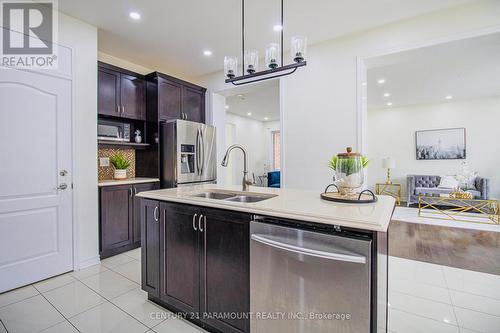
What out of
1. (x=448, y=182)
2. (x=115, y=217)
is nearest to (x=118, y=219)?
(x=115, y=217)

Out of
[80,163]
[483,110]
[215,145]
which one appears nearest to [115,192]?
[80,163]

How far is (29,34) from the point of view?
96.1 inches

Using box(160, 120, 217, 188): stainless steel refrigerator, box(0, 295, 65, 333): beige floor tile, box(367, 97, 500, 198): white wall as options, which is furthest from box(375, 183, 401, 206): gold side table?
box(0, 295, 65, 333): beige floor tile

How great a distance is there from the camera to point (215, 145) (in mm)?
4402

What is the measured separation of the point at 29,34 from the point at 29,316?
2.69 metres

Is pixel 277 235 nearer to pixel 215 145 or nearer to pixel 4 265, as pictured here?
pixel 4 265

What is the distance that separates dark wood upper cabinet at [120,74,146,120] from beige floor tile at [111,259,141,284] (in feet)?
6.84

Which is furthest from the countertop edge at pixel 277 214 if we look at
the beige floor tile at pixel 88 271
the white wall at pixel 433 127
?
the white wall at pixel 433 127

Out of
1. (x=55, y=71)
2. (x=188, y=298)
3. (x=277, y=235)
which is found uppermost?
(x=55, y=71)

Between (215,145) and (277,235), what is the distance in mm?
3272

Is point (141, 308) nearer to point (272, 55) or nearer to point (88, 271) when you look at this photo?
point (88, 271)

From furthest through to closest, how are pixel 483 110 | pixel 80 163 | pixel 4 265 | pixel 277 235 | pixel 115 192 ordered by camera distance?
1. pixel 483 110
2. pixel 115 192
3. pixel 80 163
4. pixel 4 265
5. pixel 277 235

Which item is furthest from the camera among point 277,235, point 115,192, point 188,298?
point 115,192

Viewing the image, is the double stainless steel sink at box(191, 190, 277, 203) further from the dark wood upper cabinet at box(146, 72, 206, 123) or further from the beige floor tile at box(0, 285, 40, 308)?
the dark wood upper cabinet at box(146, 72, 206, 123)
